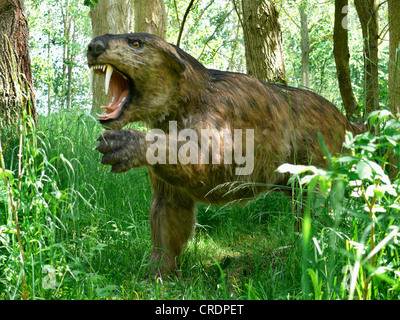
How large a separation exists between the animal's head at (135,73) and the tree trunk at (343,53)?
109 inches

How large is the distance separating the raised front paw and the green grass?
0.81 ft

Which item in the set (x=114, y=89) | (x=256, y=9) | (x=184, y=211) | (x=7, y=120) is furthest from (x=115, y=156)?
(x=256, y=9)

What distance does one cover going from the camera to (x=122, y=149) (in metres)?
2.92

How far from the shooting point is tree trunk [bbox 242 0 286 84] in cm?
580

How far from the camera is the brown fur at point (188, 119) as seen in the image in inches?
127

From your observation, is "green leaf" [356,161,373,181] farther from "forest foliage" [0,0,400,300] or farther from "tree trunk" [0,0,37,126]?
"tree trunk" [0,0,37,126]

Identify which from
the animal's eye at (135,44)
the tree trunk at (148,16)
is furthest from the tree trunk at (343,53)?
the tree trunk at (148,16)

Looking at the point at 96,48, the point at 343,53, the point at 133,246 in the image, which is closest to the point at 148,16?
the point at 343,53

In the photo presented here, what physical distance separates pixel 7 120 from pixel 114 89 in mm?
1859

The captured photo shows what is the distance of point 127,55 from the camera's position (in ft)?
11.3

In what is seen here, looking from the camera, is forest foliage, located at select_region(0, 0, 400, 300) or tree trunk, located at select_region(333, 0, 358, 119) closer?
forest foliage, located at select_region(0, 0, 400, 300)

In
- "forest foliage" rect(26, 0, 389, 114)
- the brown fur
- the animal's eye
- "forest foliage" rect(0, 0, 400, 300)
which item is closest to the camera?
"forest foliage" rect(0, 0, 400, 300)

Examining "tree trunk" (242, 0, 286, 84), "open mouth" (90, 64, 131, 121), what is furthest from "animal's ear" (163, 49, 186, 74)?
"tree trunk" (242, 0, 286, 84)
